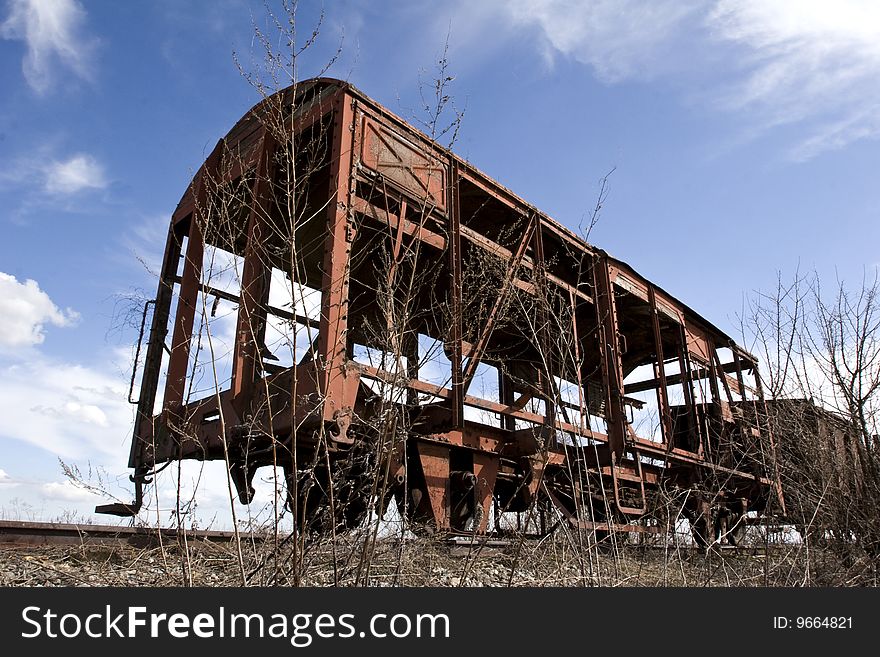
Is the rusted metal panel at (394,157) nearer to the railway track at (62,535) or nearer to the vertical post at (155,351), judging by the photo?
the vertical post at (155,351)

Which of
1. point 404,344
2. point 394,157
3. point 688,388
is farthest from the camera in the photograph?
point 688,388

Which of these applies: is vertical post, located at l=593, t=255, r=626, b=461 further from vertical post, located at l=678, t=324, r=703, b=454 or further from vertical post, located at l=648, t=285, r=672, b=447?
vertical post, located at l=678, t=324, r=703, b=454

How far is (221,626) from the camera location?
8.75 ft

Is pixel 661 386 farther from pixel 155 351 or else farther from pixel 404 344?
pixel 155 351

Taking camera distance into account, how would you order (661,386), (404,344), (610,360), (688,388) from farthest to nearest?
(688,388) → (661,386) → (610,360) → (404,344)

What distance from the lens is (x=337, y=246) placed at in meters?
6.05

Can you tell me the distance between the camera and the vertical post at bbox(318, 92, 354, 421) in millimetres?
5613

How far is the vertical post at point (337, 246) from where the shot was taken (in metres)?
5.61

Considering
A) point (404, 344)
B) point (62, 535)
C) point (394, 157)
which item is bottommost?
point (62, 535)

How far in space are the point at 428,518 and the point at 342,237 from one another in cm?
292

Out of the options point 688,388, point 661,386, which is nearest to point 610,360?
point 661,386

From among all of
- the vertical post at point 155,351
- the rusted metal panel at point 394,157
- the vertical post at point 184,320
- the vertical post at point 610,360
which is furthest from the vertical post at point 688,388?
the vertical post at point 155,351

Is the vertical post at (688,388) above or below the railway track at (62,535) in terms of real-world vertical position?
above

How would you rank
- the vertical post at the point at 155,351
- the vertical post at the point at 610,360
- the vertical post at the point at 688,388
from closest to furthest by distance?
the vertical post at the point at 155,351
the vertical post at the point at 610,360
the vertical post at the point at 688,388
